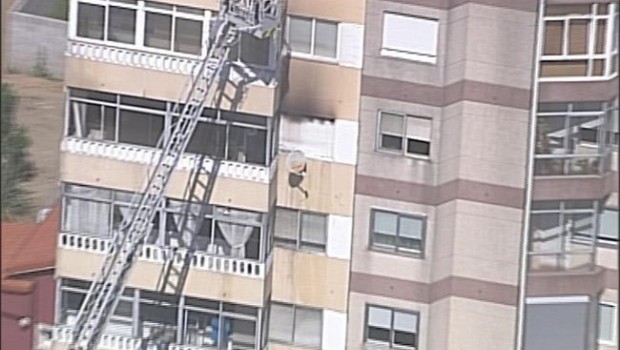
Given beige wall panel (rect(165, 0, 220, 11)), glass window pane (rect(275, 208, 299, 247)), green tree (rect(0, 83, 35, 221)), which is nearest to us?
green tree (rect(0, 83, 35, 221))

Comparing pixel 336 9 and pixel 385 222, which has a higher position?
pixel 336 9

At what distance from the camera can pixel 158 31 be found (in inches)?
120

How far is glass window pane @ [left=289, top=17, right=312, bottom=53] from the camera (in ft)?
10.0

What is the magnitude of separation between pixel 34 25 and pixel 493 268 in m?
1.00

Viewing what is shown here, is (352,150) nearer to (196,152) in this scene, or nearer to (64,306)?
(196,152)

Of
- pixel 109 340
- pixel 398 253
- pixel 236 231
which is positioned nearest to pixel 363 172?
pixel 398 253

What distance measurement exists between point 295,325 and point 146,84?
576mm

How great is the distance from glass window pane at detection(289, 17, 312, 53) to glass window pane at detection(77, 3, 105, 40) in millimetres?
372

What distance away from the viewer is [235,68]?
3.04 meters

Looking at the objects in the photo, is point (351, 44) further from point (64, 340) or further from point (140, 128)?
point (64, 340)

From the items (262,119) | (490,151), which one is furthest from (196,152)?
(490,151)

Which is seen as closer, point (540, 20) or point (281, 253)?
point (540, 20)

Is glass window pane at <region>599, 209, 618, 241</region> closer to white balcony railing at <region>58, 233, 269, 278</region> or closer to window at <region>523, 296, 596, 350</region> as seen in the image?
window at <region>523, 296, 596, 350</region>

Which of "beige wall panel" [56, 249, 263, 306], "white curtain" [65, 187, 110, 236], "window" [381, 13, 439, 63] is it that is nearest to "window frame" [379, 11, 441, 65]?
"window" [381, 13, 439, 63]
